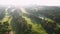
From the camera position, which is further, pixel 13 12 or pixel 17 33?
pixel 13 12

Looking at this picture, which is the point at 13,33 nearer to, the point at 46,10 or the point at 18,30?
the point at 18,30

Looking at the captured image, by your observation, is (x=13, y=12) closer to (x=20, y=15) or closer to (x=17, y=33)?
(x=20, y=15)

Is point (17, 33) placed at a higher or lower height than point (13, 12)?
lower
